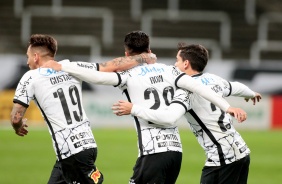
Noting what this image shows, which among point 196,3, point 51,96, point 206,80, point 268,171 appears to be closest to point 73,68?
point 51,96

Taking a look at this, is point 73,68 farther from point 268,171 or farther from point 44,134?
point 44,134

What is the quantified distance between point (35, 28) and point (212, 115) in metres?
19.1

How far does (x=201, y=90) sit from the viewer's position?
7156mm

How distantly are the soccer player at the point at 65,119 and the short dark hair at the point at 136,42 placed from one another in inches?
2.8

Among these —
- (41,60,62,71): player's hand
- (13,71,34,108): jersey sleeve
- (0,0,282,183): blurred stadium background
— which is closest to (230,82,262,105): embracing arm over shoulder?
(41,60,62,71): player's hand

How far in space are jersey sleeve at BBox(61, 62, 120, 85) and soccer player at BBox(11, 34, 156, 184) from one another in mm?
121

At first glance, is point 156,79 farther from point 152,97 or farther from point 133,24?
point 133,24

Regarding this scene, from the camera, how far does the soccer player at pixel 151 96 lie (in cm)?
707

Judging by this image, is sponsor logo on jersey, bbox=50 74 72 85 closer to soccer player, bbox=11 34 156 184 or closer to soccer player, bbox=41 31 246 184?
soccer player, bbox=11 34 156 184

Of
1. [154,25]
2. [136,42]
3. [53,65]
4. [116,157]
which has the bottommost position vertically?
[116,157]

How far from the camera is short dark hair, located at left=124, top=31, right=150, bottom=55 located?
730 centimetres

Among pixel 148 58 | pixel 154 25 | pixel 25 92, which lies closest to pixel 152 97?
pixel 148 58

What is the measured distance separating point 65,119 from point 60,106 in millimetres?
134

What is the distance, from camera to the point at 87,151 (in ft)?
24.2
